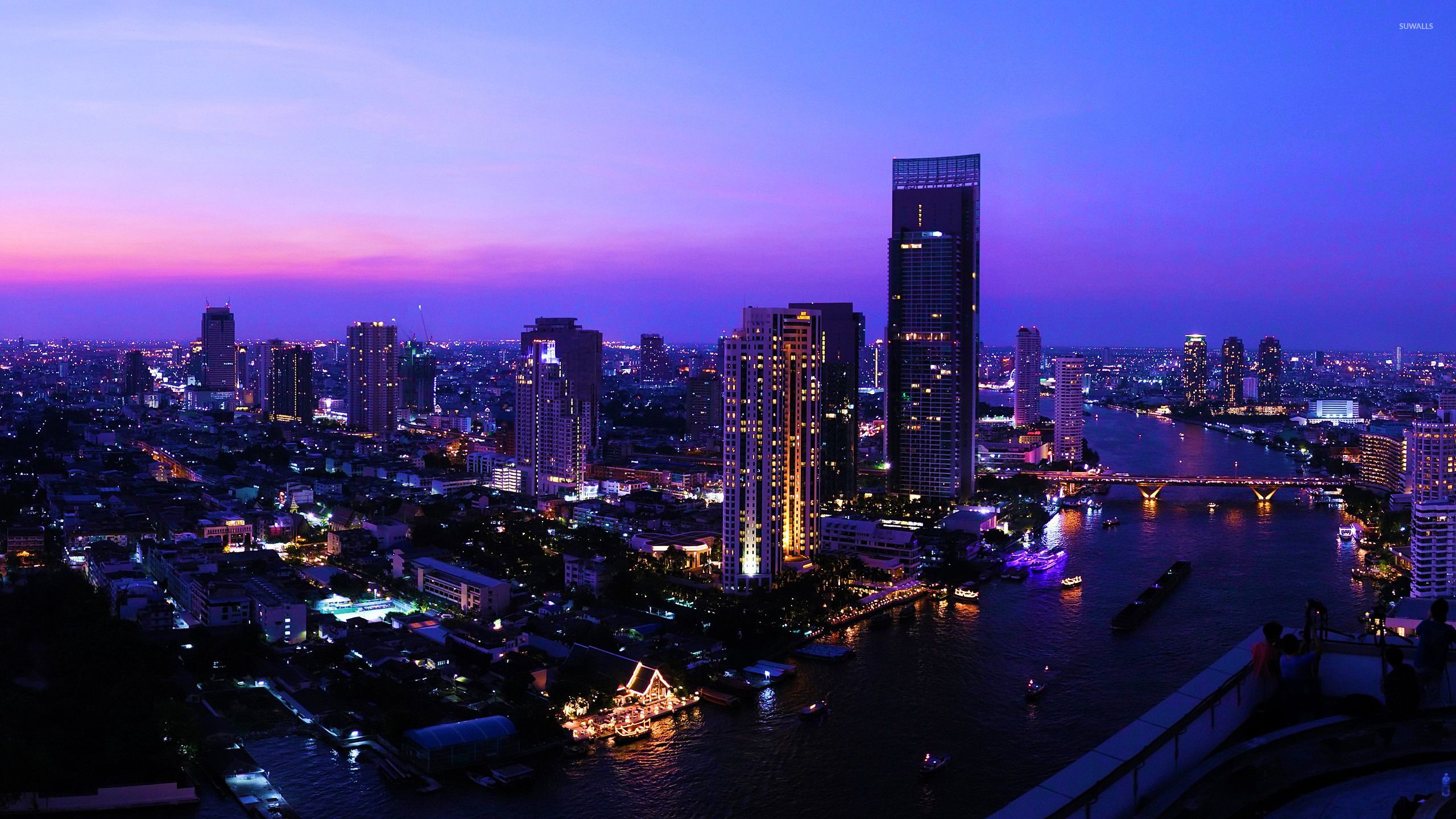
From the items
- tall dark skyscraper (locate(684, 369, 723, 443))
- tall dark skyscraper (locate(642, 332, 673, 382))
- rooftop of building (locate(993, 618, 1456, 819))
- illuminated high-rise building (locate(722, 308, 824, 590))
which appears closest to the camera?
rooftop of building (locate(993, 618, 1456, 819))

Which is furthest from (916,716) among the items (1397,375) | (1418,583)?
(1397,375)

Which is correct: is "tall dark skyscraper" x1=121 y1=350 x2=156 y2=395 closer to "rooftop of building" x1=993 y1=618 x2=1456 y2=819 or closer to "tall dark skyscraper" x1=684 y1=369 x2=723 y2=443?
"tall dark skyscraper" x1=684 y1=369 x2=723 y2=443

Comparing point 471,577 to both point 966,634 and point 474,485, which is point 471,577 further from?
point 474,485

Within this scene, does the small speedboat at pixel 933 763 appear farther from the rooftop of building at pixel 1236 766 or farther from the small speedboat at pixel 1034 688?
the rooftop of building at pixel 1236 766

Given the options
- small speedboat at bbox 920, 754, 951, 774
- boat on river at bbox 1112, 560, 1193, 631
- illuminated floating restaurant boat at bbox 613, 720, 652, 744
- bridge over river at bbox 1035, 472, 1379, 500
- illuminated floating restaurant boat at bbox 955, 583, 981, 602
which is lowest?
illuminated floating restaurant boat at bbox 613, 720, 652, 744

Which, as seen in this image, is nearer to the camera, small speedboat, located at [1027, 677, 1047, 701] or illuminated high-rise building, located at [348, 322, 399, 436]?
small speedboat, located at [1027, 677, 1047, 701]

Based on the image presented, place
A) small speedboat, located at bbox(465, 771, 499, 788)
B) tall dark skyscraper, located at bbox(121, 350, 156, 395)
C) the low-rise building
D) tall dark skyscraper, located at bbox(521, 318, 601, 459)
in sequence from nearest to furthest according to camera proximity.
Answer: small speedboat, located at bbox(465, 771, 499, 788)
the low-rise building
tall dark skyscraper, located at bbox(521, 318, 601, 459)
tall dark skyscraper, located at bbox(121, 350, 156, 395)

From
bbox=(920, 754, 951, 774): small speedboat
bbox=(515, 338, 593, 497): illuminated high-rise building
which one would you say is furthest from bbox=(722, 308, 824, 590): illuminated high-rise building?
bbox=(515, 338, 593, 497): illuminated high-rise building
